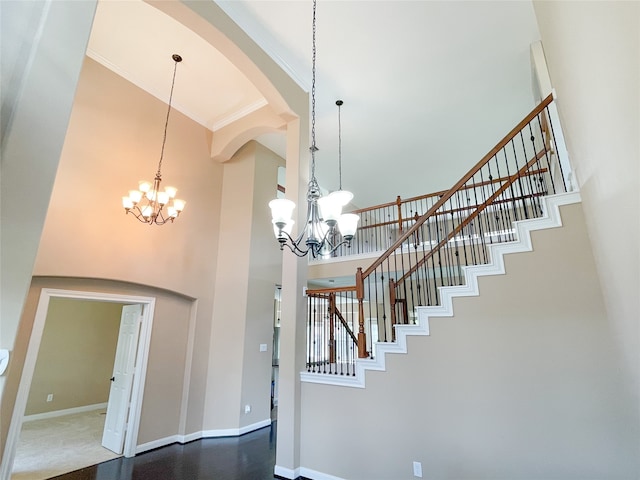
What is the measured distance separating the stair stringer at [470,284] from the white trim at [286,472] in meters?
1.09

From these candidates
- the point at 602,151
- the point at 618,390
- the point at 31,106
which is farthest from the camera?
the point at 618,390

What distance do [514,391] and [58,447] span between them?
6.00 m

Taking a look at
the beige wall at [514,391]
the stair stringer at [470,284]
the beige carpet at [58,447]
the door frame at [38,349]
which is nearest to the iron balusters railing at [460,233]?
the stair stringer at [470,284]

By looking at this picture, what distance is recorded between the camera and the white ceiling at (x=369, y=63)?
3848mm

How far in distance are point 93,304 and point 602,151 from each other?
8813 mm

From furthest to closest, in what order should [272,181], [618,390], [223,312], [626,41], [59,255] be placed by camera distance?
[272,181]
[223,312]
[59,255]
[618,390]
[626,41]

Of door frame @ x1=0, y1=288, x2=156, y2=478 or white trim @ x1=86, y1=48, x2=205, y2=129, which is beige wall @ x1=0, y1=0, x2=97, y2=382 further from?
white trim @ x1=86, y1=48, x2=205, y2=129

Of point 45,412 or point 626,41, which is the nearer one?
point 626,41

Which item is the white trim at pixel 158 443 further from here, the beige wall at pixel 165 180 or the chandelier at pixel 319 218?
the chandelier at pixel 319 218

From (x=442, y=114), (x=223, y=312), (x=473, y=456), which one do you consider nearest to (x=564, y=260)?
(x=473, y=456)

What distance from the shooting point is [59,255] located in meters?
3.78

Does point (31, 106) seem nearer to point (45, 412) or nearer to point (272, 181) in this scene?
point (272, 181)

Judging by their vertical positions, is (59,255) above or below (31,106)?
below

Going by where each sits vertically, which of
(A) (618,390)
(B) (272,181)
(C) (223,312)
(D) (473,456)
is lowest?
(D) (473,456)
